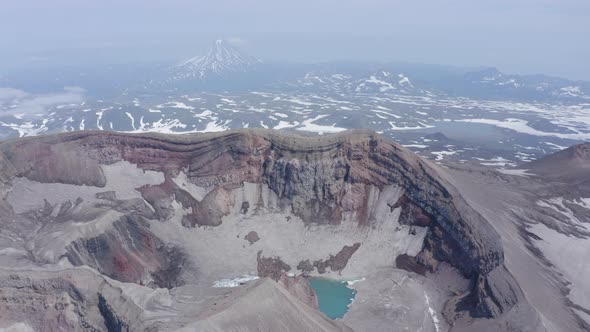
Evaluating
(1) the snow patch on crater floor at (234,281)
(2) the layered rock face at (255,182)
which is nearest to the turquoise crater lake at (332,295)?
(2) the layered rock face at (255,182)

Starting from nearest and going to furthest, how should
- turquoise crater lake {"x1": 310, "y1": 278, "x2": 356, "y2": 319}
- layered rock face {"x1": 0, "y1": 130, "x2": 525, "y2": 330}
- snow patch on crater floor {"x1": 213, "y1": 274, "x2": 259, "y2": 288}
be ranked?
1. turquoise crater lake {"x1": 310, "y1": 278, "x2": 356, "y2": 319}
2. snow patch on crater floor {"x1": 213, "y1": 274, "x2": 259, "y2": 288}
3. layered rock face {"x1": 0, "y1": 130, "x2": 525, "y2": 330}

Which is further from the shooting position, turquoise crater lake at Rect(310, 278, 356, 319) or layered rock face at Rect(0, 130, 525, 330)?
layered rock face at Rect(0, 130, 525, 330)

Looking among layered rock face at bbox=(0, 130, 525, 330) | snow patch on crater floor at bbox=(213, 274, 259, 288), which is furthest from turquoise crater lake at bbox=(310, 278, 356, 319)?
snow patch on crater floor at bbox=(213, 274, 259, 288)

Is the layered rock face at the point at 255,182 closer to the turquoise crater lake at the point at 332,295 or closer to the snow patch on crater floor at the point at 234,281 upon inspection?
the snow patch on crater floor at the point at 234,281

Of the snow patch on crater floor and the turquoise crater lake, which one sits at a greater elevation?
the snow patch on crater floor

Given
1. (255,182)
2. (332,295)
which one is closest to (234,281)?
(332,295)

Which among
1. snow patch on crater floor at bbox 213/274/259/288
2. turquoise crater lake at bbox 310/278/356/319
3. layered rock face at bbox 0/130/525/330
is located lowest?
turquoise crater lake at bbox 310/278/356/319

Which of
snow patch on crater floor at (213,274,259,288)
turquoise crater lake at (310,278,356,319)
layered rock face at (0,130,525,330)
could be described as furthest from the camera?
layered rock face at (0,130,525,330)

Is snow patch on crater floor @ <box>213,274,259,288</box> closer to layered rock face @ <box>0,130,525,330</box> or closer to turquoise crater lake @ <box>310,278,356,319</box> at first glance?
layered rock face @ <box>0,130,525,330</box>
